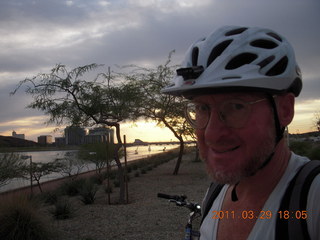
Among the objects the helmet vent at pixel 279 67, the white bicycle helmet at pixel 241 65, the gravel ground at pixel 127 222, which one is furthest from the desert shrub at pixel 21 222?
the helmet vent at pixel 279 67

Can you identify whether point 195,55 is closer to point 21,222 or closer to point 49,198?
point 21,222

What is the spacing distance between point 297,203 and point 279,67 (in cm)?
63

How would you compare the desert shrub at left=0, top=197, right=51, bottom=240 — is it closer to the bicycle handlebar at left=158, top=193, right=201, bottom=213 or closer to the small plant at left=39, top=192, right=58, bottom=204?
the small plant at left=39, top=192, right=58, bottom=204

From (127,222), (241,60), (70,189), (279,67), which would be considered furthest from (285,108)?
(70,189)

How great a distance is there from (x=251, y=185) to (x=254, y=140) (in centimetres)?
26

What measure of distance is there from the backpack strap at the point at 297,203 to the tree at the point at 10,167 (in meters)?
12.2

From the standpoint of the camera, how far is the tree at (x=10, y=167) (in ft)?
38.8

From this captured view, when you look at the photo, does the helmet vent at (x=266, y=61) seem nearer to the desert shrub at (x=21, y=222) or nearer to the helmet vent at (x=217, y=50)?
the helmet vent at (x=217, y=50)

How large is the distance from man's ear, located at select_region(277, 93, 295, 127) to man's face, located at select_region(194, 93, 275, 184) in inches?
3.1

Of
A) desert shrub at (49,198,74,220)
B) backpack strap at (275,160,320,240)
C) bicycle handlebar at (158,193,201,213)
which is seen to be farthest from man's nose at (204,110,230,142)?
desert shrub at (49,198,74,220)

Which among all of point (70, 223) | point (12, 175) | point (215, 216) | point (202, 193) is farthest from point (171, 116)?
point (215, 216)

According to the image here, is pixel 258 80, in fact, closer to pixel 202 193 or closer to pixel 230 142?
pixel 230 142

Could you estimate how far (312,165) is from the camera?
1.29 metres

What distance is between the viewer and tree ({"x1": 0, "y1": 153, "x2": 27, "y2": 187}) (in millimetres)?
11827
